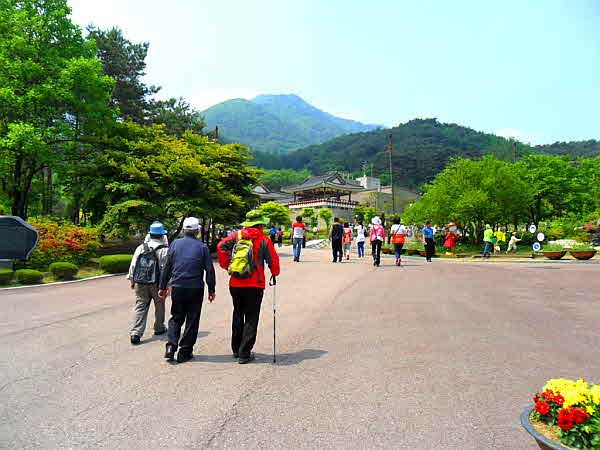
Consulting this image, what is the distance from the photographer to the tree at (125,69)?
106 ft

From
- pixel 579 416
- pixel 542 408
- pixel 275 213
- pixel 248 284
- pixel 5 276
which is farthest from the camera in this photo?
pixel 275 213

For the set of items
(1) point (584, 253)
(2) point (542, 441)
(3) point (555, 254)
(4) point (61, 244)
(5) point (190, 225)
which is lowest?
(3) point (555, 254)

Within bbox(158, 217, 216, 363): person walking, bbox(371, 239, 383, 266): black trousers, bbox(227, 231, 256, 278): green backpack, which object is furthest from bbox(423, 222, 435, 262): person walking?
bbox(158, 217, 216, 363): person walking

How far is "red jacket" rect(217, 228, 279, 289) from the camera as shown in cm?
556

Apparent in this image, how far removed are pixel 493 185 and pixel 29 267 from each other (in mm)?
26862

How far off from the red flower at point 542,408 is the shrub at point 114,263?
16.3 m

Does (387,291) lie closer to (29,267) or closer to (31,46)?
(29,267)

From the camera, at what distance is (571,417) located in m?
2.71

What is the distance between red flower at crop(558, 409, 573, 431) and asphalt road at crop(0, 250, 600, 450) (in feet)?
2.52

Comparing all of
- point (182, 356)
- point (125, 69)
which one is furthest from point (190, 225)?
point (125, 69)

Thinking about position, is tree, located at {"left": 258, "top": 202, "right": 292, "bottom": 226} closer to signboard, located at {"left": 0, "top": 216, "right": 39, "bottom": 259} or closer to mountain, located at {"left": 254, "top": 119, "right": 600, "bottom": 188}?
signboard, located at {"left": 0, "top": 216, "right": 39, "bottom": 259}

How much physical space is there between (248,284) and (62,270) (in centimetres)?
1210

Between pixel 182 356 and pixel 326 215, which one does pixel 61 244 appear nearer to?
pixel 182 356

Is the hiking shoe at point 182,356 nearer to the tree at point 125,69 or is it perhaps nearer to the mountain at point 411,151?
the tree at point 125,69
